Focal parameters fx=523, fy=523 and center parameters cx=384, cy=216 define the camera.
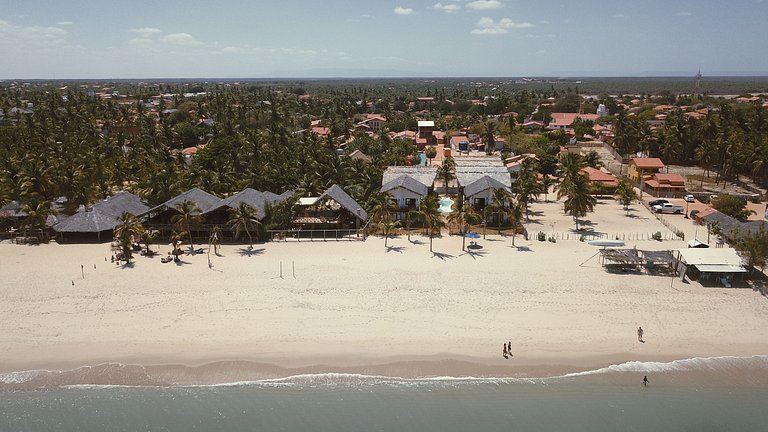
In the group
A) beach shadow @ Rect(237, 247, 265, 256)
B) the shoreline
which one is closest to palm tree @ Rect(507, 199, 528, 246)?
the shoreline

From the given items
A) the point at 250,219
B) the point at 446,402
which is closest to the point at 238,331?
the point at 446,402

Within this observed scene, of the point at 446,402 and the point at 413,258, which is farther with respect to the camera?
the point at 413,258

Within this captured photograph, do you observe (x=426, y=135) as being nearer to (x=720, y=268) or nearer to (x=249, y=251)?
(x=249, y=251)

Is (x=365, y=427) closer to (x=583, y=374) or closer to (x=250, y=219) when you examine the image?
(x=583, y=374)

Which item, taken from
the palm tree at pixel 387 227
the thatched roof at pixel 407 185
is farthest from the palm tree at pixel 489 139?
the palm tree at pixel 387 227

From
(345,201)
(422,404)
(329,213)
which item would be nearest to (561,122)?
(329,213)

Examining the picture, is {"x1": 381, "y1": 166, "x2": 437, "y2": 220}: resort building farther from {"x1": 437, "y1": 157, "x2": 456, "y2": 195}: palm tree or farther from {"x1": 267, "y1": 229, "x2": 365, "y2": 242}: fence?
{"x1": 267, "y1": 229, "x2": 365, "y2": 242}: fence

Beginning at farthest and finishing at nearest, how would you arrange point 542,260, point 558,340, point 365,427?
1. point 542,260
2. point 558,340
3. point 365,427
